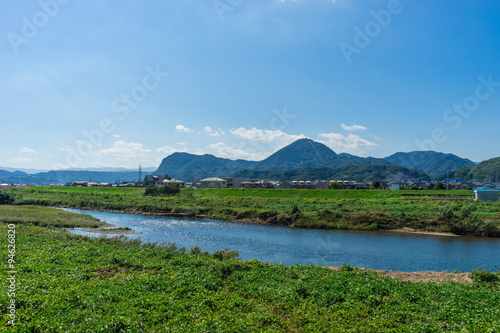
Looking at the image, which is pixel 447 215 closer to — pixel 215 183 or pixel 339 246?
pixel 339 246

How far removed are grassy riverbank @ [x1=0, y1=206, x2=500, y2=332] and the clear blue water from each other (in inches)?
403

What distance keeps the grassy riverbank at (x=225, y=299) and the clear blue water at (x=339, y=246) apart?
1023cm

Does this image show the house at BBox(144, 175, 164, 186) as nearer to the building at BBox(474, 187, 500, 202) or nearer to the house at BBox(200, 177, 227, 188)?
the house at BBox(200, 177, 227, 188)

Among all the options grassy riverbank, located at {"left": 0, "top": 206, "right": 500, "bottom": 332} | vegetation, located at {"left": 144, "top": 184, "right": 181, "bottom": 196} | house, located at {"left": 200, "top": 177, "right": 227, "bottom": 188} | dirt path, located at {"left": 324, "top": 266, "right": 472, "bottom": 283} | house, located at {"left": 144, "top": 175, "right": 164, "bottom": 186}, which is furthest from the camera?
house, located at {"left": 144, "top": 175, "right": 164, "bottom": 186}

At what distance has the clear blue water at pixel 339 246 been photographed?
25750mm

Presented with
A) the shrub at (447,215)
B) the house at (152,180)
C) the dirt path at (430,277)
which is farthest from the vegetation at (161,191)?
the dirt path at (430,277)

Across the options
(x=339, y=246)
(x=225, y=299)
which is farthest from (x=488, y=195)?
(x=225, y=299)

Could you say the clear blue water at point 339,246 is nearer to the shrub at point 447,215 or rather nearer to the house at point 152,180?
the shrub at point 447,215

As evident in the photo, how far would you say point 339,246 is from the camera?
3212 cm

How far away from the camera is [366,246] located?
32.2 meters

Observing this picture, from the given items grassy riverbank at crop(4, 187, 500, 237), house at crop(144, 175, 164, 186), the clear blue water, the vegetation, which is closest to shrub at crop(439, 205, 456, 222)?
grassy riverbank at crop(4, 187, 500, 237)

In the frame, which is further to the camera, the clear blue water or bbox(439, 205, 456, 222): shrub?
bbox(439, 205, 456, 222): shrub

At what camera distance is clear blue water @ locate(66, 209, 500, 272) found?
25750 millimetres

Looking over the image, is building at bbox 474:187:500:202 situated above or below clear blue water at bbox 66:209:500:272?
above
